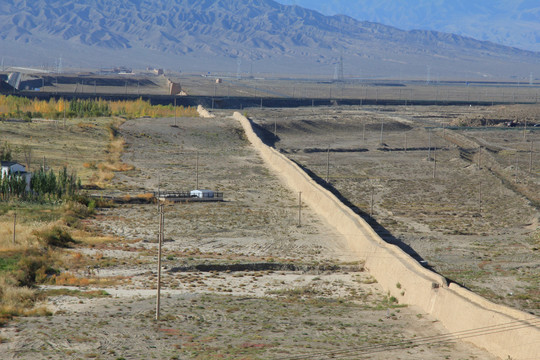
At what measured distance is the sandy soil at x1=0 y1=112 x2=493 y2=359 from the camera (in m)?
20.3

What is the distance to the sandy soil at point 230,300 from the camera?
66.6 feet

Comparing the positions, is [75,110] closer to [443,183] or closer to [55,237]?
[443,183]

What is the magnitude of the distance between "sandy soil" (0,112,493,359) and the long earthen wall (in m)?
0.42

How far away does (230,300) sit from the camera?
25.1 metres

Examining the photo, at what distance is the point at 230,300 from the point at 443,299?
6194 mm

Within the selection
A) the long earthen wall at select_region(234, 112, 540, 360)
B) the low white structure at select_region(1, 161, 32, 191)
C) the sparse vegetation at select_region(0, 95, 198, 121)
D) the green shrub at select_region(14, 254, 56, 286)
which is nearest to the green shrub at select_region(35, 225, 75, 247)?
the green shrub at select_region(14, 254, 56, 286)

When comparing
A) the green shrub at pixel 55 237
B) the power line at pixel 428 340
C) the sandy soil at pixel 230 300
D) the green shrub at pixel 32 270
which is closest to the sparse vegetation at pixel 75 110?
the sandy soil at pixel 230 300

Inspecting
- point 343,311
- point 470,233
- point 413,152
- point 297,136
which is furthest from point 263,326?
point 297,136

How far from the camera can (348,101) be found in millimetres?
117875

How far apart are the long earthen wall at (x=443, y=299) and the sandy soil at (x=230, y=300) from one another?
1.36ft

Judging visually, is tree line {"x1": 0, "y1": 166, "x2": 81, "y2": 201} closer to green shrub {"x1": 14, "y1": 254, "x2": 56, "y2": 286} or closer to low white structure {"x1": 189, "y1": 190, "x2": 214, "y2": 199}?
low white structure {"x1": 189, "y1": 190, "x2": 214, "y2": 199}

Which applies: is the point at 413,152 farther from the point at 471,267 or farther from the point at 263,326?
the point at 263,326

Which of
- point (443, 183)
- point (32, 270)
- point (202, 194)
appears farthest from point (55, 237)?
point (443, 183)

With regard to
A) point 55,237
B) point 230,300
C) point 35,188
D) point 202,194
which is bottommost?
point 230,300
